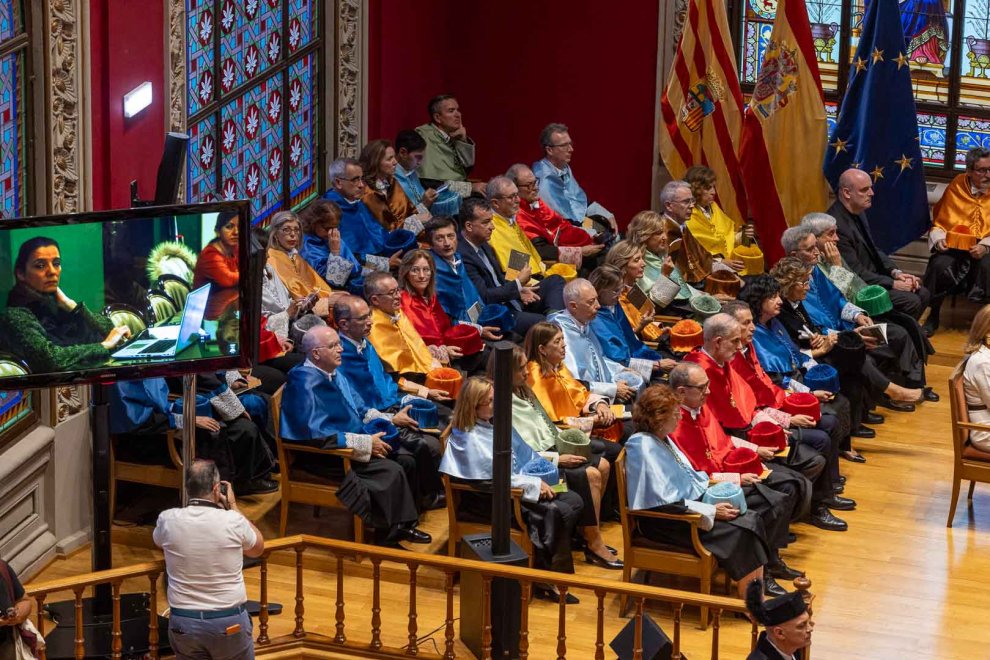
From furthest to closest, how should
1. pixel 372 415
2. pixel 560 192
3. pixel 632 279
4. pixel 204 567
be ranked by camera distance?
pixel 560 192, pixel 632 279, pixel 372 415, pixel 204 567

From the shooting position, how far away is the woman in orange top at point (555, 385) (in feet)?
29.9

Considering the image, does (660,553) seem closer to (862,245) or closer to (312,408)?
(312,408)

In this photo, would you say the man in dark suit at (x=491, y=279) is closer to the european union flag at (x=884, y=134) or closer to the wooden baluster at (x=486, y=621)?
the european union flag at (x=884, y=134)

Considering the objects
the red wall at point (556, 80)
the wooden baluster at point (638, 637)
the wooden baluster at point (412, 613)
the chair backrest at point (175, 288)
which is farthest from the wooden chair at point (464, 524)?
the red wall at point (556, 80)

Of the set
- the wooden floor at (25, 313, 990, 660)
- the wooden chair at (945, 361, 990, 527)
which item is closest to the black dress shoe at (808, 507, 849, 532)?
the wooden floor at (25, 313, 990, 660)

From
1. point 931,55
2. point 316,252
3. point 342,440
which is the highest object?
point 931,55

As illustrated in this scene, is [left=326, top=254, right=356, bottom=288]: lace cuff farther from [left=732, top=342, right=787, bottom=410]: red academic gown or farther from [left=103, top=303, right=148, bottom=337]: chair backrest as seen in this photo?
[left=103, top=303, right=148, bottom=337]: chair backrest

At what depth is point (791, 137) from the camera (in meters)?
13.1

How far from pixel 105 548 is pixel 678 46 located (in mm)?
7620

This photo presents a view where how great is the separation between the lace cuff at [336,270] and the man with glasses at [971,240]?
466cm

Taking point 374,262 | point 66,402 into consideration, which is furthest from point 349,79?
point 66,402

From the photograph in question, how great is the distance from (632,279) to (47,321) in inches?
189

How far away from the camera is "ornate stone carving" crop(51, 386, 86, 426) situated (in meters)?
8.49

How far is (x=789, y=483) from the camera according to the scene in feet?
29.0
